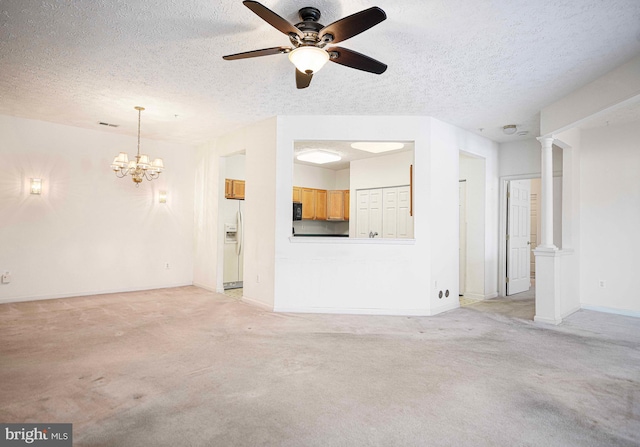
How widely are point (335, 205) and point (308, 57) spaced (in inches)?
250

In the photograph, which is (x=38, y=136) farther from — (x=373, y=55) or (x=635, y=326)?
(x=635, y=326)

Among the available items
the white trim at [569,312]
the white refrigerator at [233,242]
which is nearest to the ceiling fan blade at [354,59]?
the white trim at [569,312]

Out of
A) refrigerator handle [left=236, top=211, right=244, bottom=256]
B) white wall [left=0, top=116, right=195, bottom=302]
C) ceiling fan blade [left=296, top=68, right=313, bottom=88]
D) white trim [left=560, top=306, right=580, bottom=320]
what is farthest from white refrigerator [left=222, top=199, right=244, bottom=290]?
white trim [left=560, top=306, right=580, bottom=320]

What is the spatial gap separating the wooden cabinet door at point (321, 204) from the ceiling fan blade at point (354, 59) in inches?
231

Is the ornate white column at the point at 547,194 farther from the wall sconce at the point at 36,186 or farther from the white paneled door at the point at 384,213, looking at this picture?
the wall sconce at the point at 36,186

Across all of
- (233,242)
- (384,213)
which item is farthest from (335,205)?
(233,242)

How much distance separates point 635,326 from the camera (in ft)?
14.9

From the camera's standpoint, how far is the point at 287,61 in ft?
11.7

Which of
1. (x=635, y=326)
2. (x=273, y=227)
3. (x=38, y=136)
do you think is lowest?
(x=635, y=326)

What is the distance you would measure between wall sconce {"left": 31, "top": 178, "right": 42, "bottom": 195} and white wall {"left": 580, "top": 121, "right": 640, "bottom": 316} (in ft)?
27.4

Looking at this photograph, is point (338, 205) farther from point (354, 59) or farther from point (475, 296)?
point (354, 59)

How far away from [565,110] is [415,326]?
10.3 ft

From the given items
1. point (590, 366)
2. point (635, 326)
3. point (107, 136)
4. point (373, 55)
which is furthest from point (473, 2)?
point (107, 136)

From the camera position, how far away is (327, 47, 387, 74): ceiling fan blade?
9.00 ft
